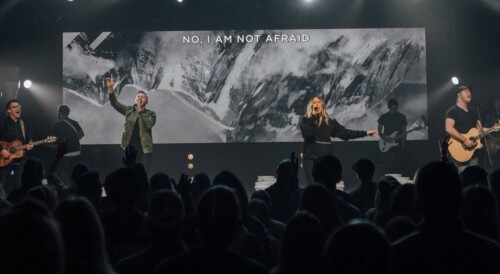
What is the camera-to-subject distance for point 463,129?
A: 1154 cm

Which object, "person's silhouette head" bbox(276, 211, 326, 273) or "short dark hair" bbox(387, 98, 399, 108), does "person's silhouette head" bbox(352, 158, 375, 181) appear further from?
"short dark hair" bbox(387, 98, 399, 108)

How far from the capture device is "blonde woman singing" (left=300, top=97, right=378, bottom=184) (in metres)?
10.1

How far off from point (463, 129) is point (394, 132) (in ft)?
7.88

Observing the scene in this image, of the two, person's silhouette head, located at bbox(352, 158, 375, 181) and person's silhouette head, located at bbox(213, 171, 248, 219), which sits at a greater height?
person's silhouette head, located at bbox(352, 158, 375, 181)

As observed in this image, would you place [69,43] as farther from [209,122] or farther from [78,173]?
[78,173]

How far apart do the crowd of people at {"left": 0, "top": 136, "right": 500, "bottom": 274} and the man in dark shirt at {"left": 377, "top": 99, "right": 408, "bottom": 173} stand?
9.34 meters

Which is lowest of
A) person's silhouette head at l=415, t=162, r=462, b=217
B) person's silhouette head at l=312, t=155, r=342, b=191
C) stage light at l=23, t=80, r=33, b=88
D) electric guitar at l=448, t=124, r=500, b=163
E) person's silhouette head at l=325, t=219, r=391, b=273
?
person's silhouette head at l=325, t=219, r=391, b=273

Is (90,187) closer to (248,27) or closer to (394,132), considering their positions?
(394,132)

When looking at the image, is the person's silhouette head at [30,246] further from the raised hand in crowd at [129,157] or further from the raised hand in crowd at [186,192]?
the raised hand in crowd at [129,157]

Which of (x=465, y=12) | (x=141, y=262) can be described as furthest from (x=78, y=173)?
(x=465, y=12)

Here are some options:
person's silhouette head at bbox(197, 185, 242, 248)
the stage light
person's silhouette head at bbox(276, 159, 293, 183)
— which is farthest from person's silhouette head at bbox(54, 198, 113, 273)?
the stage light

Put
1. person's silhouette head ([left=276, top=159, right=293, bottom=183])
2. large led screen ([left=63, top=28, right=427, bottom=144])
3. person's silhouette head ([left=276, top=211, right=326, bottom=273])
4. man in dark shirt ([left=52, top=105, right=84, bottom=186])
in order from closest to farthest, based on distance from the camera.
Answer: person's silhouette head ([left=276, top=211, right=326, bottom=273]) → person's silhouette head ([left=276, top=159, right=293, bottom=183]) → man in dark shirt ([left=52, top=105, right=84, bottom=186]) → large led screen ([left=63, top=28, right=427, bottom=144])

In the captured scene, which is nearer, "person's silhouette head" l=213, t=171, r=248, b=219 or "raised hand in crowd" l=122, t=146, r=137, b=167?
"person's silhouette head" l=213, t=171, r=248, b=219

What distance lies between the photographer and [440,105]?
48.7 ft
